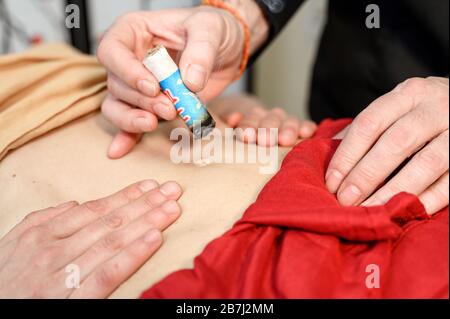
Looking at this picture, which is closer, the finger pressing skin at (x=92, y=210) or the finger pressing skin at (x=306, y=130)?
the finger pressing skin at (x=92, y=210)

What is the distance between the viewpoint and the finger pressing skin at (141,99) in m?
0.76

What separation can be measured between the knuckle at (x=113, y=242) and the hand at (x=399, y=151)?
0.28 metres

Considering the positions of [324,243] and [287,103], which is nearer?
[324,243]

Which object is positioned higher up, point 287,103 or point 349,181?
point 349,181

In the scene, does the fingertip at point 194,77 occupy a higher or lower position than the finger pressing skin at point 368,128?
higher

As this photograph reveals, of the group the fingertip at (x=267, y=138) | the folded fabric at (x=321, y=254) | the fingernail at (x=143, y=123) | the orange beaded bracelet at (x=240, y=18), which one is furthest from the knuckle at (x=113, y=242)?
the orange beaded bracelet at (x=240, y=18)

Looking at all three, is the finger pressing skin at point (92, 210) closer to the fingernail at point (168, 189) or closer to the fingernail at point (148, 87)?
the fingernail at point (168, 189)

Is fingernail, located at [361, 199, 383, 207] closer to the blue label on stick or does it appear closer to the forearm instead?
the blue label on stick

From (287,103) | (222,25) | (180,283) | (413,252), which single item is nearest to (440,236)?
(413,252)

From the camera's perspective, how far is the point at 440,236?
58cm

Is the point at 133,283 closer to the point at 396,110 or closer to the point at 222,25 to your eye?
the point at 396,110

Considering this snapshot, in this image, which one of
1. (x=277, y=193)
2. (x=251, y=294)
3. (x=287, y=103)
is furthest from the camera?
(x=287, y=103)

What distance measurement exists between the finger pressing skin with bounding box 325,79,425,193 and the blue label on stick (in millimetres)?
207

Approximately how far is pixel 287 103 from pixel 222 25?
1.13m
